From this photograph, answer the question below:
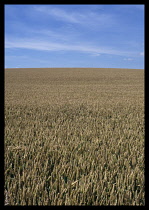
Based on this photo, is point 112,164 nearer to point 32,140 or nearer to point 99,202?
point 99,202

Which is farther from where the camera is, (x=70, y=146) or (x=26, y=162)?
(x=70, y=146)

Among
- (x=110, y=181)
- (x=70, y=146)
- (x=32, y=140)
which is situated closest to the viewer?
(x=110, y=181)

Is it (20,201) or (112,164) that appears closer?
(20,201)

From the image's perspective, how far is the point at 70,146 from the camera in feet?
13.0

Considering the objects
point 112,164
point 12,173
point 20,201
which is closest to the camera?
point 20,201

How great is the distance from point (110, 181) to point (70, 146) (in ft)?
4.62

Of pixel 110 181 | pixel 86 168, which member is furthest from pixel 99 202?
pixel 86 168
